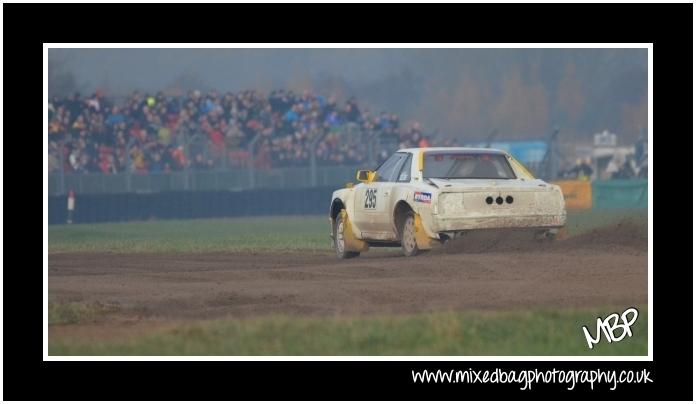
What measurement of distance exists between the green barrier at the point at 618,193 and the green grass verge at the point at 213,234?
8.76 feet

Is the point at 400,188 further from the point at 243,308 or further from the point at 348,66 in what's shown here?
the point at 348,66

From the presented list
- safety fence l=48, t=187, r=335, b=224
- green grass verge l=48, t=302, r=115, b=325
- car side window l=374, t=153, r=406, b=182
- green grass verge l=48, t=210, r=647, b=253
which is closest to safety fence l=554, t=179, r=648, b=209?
green grass verge l=48, t=210, r=647, b=253

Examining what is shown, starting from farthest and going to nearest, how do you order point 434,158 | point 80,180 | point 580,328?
point 80,180, point 434,158, point 580,328

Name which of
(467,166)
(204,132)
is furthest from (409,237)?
(204,132)

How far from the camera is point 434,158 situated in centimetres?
1617

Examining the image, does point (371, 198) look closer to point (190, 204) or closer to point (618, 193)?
point (190, 204)

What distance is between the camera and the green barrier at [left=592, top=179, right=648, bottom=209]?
36.4 m

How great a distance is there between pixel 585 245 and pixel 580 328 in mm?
4912

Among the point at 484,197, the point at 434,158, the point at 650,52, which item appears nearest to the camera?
the point at 650,52

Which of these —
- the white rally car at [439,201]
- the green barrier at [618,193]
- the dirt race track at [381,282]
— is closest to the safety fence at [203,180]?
the green barrier at [618,193]

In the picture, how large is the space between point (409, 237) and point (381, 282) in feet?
6.97

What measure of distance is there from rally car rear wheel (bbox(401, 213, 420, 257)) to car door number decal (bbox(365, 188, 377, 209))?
690 millimetres

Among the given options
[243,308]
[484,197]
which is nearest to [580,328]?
[243,308]

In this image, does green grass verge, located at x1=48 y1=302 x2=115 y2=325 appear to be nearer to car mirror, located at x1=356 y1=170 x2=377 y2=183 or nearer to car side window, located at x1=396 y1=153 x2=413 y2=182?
car side window, located at x1=396 y1=153 x2=413 y2=182
